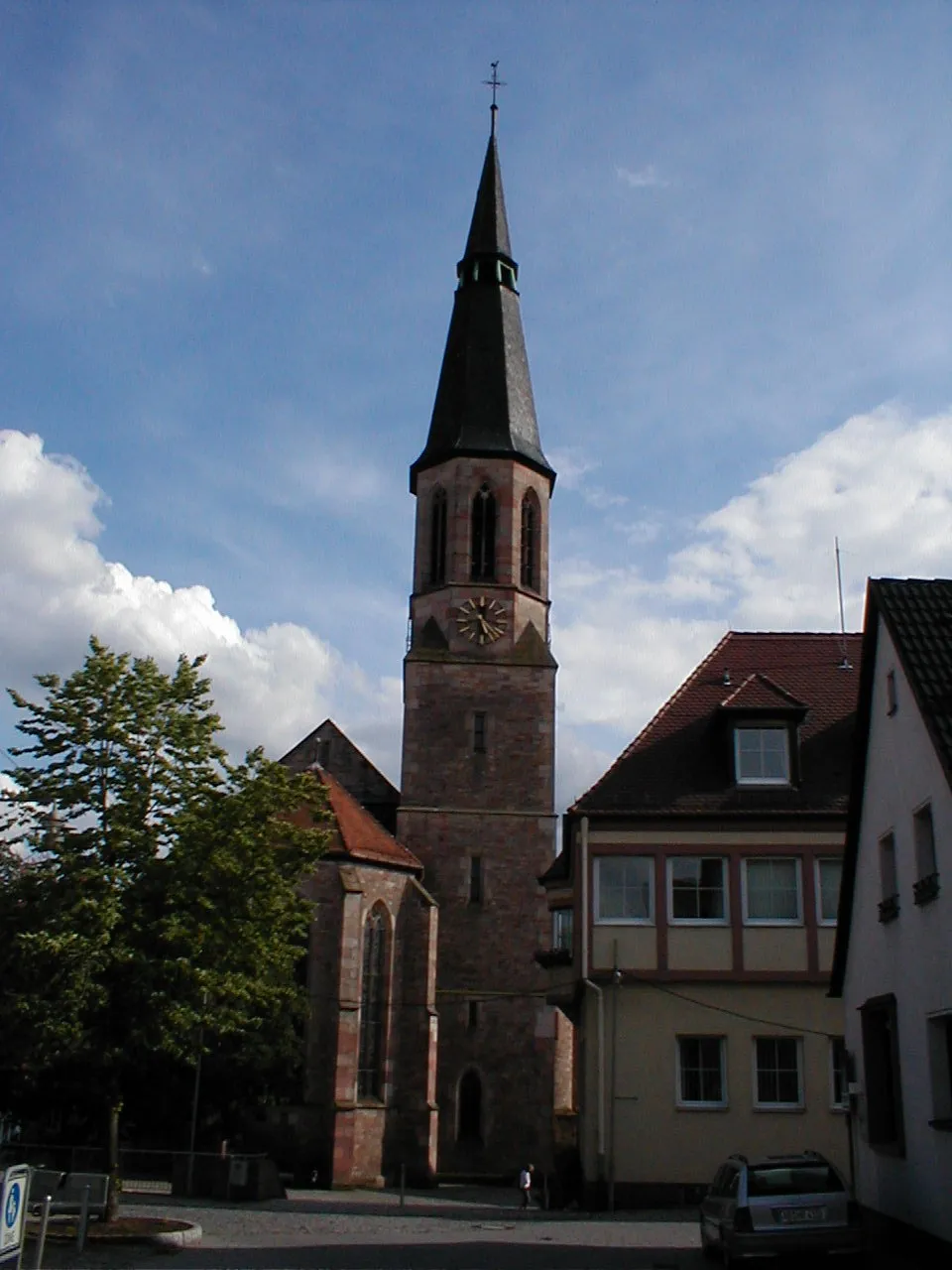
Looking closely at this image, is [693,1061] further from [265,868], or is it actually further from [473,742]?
[473,742]

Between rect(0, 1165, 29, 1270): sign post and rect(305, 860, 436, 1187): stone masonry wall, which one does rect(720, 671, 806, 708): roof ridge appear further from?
rect(0, 1165, 29, 1270): sign post

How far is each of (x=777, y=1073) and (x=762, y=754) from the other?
214 inches

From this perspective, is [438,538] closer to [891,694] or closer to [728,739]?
[728,739]

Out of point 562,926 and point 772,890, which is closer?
point 772,890

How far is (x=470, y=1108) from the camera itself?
38.8 m

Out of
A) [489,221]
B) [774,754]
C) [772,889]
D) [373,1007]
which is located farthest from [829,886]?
[489,221]

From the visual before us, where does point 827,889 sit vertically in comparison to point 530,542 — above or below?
below

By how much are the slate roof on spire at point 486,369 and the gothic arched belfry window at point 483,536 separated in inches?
59.1

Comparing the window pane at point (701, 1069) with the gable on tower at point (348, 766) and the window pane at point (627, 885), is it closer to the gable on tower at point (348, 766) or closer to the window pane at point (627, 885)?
the window pane at point (627, 885)

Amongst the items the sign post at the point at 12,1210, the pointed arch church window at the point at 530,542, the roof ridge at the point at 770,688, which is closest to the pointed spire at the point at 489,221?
the pointed arch church window at the point at 530,542

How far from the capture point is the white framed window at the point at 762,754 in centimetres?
2458

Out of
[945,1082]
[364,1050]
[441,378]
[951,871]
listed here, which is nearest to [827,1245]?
[945,1082]

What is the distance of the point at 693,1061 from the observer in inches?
914

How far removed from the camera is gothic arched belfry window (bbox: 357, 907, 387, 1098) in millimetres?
36688
